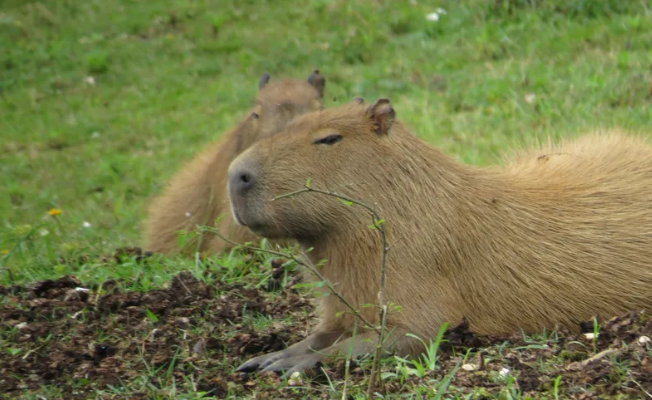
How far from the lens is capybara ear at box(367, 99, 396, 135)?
331 cm

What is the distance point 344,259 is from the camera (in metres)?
3.26

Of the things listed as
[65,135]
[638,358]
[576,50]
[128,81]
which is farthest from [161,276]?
[128,81]

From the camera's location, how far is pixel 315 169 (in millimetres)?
3246

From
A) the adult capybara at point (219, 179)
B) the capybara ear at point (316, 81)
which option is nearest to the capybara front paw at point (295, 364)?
the adult capybara at point (219, 179)

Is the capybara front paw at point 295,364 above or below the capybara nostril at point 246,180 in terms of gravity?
below

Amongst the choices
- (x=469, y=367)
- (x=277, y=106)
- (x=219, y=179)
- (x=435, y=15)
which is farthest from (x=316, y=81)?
(x=435, y=15)

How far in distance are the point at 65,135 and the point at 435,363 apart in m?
6.77

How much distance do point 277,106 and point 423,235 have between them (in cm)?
249

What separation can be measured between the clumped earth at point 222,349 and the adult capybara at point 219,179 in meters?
1.30

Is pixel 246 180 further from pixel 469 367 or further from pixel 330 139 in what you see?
Result: pixel 469 367

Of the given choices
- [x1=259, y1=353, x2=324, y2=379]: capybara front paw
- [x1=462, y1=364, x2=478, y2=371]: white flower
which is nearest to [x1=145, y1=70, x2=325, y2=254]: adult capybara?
[x1=259, y1=353, x2=324, y2=379]: capybara front paw

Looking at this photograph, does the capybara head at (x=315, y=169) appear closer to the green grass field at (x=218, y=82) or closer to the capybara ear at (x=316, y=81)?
the green grass field at (x=218, y=82)

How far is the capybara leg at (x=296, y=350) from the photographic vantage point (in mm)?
3205

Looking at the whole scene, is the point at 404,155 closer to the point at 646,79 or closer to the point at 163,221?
the point at 163,221
